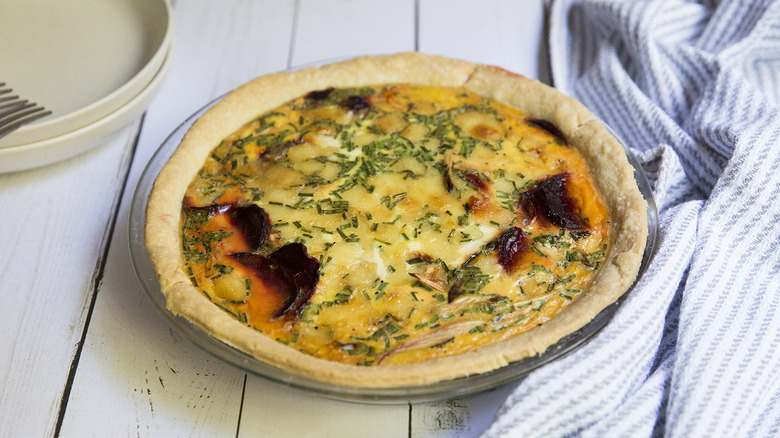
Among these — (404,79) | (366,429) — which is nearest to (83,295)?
(366,429)

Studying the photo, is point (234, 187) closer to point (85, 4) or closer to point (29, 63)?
point (29, 63)

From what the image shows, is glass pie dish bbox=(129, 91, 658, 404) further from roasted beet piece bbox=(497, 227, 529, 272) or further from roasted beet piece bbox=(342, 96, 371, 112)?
roasted beet piece bbox=(342, 96, 371, 112)

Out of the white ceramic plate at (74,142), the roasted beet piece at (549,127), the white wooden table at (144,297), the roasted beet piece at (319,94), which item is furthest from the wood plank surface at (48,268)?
the roasted beet piece at (549,127)

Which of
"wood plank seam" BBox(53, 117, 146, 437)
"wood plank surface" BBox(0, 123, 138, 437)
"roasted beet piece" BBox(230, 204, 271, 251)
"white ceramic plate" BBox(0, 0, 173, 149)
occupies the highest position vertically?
"roasted beet piece" BBox(230, 204, 271, 251)

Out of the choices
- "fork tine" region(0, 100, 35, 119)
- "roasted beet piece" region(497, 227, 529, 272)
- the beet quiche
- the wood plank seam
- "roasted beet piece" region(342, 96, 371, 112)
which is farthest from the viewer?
"roasted beet piece" region(342, 96, 371, 112)

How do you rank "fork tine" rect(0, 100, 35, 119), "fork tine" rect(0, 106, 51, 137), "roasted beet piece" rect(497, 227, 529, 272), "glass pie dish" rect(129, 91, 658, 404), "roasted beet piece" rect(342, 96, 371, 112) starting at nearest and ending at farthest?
"glass pie dish" rect(129, 91, 658, 404)
"roasted beet piece" rect(497, 227, 529, 272)
"fork tine" rect(0, 106, 51, 137)
"fork tine" rect(0, 100, 35, 119)
"roasted beet piece" rect(342, 96, 371, 112)

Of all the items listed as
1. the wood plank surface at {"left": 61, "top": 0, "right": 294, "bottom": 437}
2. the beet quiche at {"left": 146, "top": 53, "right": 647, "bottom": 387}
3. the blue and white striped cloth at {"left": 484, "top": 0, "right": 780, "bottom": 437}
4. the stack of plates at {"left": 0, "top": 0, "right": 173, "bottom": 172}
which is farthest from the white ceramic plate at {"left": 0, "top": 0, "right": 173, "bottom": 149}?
the blue and white striped cloth at {"left": 484, "top": 0, "right": 780, "bottom": 437}
